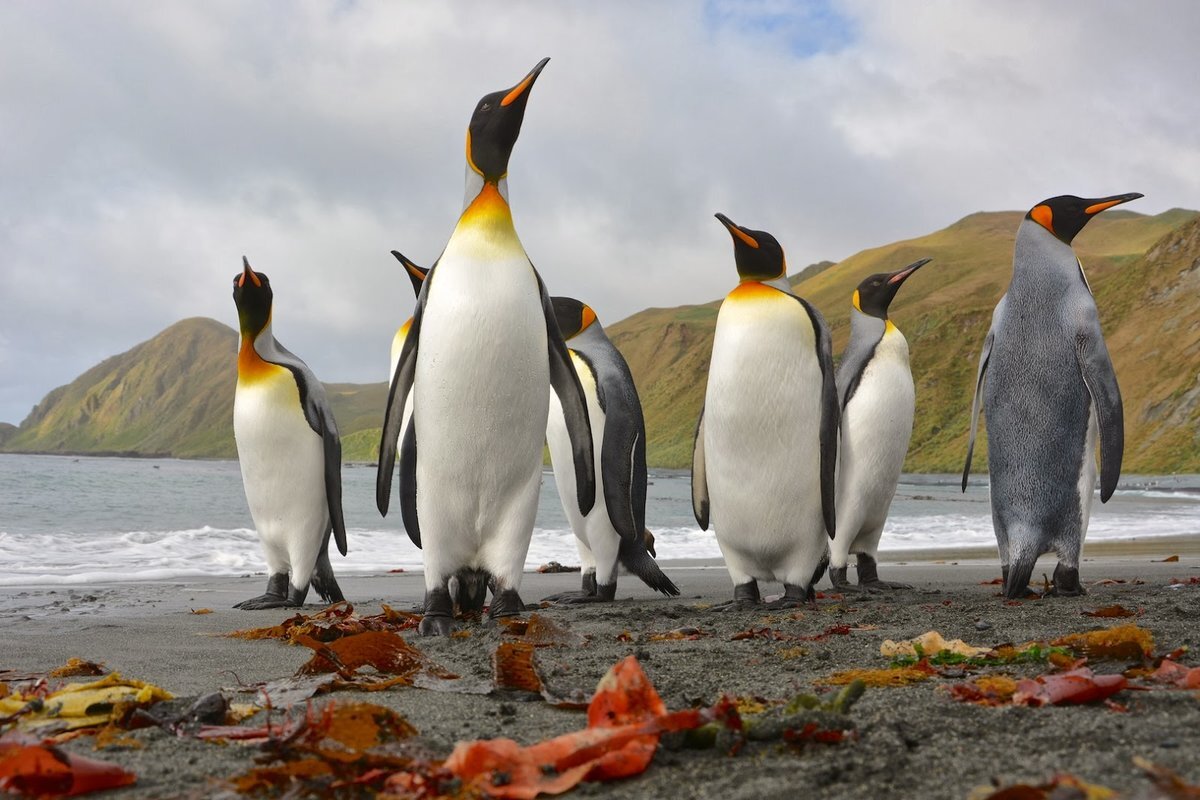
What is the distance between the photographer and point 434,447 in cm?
479

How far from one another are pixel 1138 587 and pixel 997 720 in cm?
484

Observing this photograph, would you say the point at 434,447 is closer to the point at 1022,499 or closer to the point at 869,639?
the point at 869,639

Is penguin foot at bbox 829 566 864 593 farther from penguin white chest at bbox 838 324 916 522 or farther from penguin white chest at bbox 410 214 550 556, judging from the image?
penguin white chest at bbox 410 214 550 556

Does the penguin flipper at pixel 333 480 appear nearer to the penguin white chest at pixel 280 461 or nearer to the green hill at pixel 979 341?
the penguin white chest at pixel 280 461

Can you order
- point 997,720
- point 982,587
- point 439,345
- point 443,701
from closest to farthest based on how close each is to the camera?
1. point 997,720
2. point 443,701
3. point 439,345
4. point 982,587

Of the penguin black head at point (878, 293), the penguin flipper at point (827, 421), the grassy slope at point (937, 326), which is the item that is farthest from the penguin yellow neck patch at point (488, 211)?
the grassy slope at point (937, 326)

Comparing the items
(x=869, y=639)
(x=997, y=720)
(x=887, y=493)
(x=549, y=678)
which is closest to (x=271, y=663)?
(x=549, y=678)

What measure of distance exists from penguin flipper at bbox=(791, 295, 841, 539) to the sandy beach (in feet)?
1.80

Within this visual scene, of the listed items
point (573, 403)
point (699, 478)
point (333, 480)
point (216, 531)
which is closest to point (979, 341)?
point (216, 531)

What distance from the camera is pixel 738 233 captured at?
6066mm

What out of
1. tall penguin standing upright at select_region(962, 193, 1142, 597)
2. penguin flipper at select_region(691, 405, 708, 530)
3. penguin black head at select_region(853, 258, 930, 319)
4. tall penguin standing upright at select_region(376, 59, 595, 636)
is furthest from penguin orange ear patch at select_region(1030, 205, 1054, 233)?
tall penguin standing upright at select_region(376, 59, 595, 636)

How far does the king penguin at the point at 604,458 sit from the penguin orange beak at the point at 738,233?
3.61ft

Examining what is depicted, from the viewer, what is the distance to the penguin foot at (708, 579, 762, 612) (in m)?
5.57

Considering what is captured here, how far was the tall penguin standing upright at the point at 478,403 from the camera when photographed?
4.73 metres
